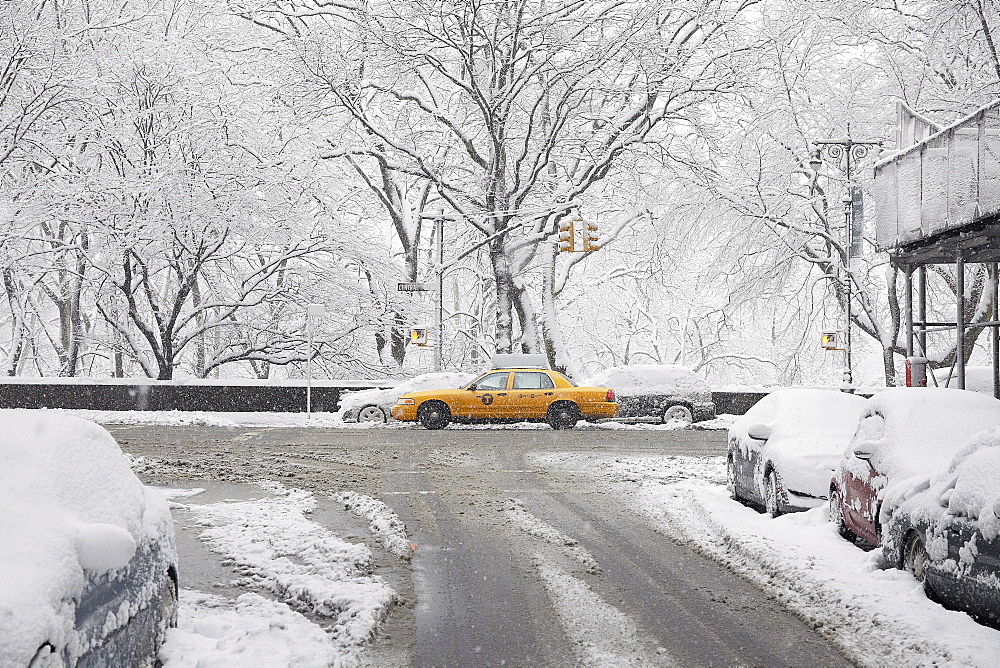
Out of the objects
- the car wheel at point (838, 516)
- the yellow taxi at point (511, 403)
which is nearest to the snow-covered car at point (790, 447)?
the car wheel at point (838, 516)

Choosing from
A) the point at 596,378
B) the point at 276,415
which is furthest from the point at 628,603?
the point at 276,415

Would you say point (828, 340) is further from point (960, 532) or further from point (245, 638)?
point (245, 638)

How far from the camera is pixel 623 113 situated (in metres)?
35.6

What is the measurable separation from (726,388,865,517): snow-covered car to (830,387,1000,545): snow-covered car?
84cm

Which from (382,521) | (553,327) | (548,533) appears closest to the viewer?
(548,533)

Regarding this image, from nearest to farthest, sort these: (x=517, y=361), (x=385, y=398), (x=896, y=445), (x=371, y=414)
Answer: (x=896, y=445) → (x=385, y=398) → (x=371, y=414) → (x=517, y=361)

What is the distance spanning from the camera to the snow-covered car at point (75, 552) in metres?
3.81

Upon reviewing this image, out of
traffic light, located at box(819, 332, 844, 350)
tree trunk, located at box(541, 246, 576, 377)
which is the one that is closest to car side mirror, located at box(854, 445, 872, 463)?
traffic light, located at box(819, 332, 844, 350)

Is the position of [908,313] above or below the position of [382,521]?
above

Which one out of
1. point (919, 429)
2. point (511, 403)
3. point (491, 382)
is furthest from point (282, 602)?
point (491, 382)

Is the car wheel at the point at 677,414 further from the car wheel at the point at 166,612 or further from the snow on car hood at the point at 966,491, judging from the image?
the car wheel at the point at 166,612

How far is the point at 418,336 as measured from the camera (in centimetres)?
3522

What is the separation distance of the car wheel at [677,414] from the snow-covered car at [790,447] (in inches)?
558

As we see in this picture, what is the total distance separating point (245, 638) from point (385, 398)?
829 inches
